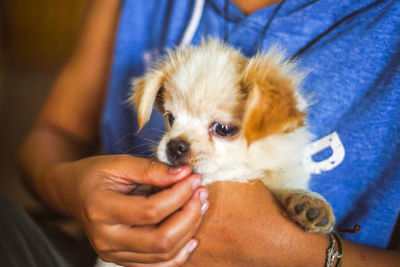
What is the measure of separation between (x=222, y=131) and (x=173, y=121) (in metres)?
0.22

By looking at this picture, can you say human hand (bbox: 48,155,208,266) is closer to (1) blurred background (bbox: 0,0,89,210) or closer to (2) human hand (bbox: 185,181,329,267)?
(2) human hand (bbox: 185,181,329,267)

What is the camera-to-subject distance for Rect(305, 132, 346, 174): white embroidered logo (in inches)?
46.0

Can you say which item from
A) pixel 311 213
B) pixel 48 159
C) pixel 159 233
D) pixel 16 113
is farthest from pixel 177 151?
pixel 16 113

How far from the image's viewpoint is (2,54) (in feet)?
17.4

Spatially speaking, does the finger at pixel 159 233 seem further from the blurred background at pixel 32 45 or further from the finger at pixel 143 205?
the blurred background at pixel 32 45

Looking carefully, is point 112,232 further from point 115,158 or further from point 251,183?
point 251,183

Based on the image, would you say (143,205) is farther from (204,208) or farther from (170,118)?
(170,118)

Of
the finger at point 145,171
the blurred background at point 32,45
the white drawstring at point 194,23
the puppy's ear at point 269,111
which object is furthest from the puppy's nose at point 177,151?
the blurred background at point 32,45

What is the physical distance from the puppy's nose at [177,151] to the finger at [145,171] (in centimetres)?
10

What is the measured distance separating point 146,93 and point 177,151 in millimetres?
294

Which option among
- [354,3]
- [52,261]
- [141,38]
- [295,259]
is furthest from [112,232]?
[354,3]

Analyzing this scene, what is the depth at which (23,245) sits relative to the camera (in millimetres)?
Answer: 1144

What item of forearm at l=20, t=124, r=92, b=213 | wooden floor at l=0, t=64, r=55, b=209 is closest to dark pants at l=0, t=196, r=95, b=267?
forearm at l=20, t=124, r=92, b=213

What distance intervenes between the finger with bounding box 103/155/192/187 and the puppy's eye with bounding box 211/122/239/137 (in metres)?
0.20
